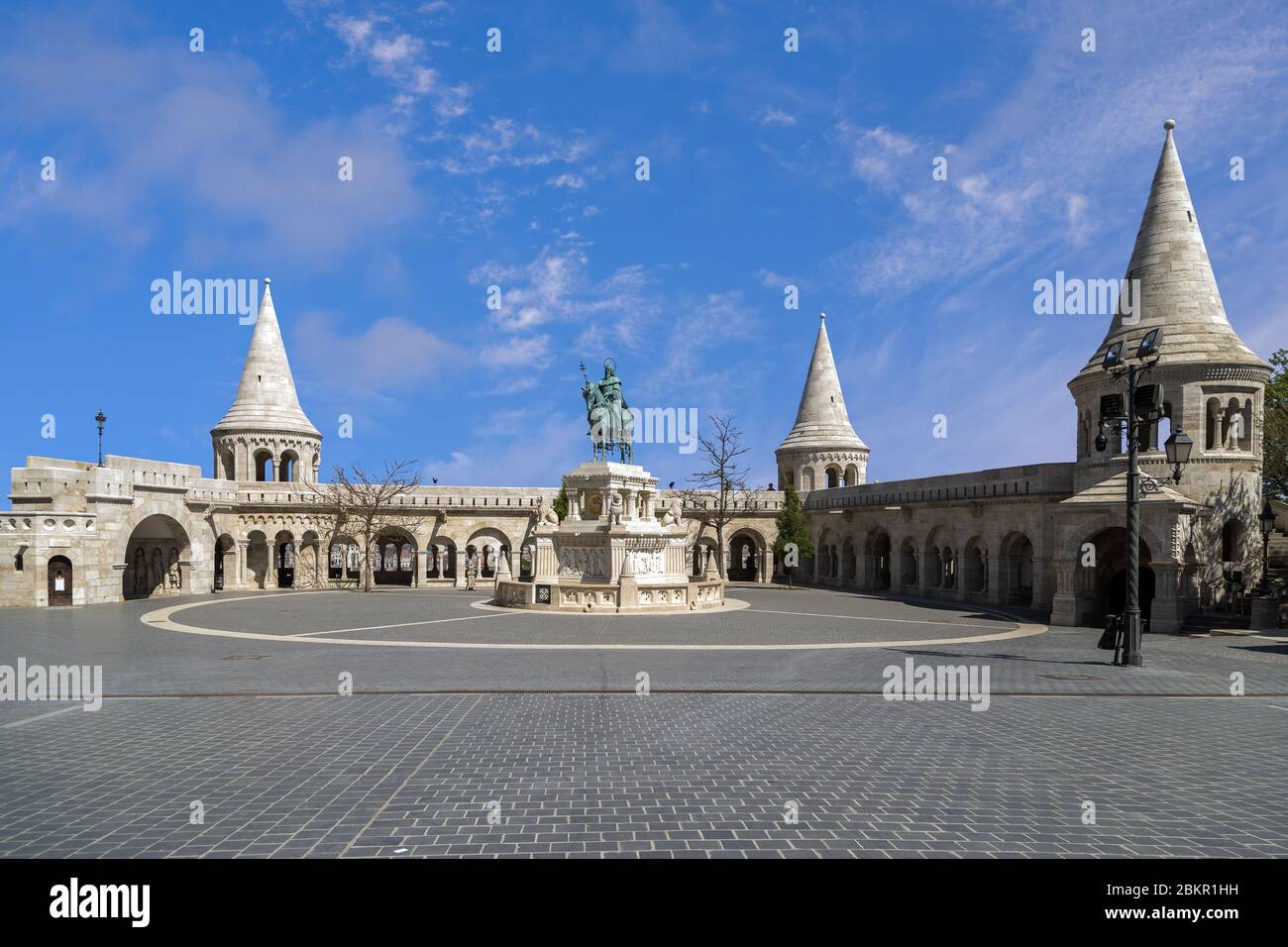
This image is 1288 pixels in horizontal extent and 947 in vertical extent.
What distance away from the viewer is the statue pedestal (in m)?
24.1

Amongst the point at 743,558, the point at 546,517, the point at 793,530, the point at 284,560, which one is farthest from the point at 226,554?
the point at 743,558

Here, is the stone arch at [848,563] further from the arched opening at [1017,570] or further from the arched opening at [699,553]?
the arched opening at [1017,570]

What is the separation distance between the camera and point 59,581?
2528cm

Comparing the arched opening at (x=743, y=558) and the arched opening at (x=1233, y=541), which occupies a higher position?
the arched opening at (x=1233, y=541)

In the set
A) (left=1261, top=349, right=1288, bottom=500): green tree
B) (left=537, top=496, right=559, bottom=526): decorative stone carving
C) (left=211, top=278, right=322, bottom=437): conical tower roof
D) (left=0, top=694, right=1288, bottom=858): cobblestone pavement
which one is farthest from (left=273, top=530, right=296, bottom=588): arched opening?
(left=1261, top=349, right=1288, bottom=500): green tree

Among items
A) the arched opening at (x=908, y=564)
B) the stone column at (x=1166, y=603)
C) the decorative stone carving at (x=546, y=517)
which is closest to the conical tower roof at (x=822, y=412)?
the arched opening at (x=908, y=564)

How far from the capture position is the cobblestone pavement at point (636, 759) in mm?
5656

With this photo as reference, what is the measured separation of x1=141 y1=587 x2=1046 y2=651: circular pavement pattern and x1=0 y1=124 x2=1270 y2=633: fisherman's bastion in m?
3.30

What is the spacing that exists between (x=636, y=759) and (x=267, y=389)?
39182 mm

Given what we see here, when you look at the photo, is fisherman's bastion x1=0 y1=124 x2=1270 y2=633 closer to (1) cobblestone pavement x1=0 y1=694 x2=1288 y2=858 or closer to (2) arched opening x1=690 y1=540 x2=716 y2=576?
(2) arched opening x1=690 y1=540 x2=716 y2=576

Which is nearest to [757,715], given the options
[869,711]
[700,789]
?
[869,711]

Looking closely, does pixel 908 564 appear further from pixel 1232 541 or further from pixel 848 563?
pixel 1232 541

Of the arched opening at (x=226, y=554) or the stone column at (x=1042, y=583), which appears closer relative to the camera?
the stone column at (x=1042, y=583)
